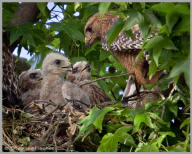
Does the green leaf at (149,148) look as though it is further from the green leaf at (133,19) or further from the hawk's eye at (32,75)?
the hawk's eye at (32,75)

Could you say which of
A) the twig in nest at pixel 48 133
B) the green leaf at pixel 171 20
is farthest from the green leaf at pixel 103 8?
the twig in nest at pixel 48 133

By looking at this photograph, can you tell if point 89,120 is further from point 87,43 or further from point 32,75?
point 32,75

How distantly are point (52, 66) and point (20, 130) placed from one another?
1.30 meters

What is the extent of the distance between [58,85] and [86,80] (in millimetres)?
393

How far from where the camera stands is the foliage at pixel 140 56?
2.92m

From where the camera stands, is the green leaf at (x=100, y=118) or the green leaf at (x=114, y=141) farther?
the green leaf at (x=100, y=118)

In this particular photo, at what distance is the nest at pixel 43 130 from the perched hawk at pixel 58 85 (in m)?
0.27

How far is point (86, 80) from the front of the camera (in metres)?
5.58

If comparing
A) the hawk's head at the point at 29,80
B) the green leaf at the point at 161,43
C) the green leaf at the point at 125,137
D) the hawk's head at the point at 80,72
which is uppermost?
the green leaf at the point at 161,43

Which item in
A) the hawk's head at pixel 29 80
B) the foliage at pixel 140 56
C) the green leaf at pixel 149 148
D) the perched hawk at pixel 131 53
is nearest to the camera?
the foliage at pixel 140 56

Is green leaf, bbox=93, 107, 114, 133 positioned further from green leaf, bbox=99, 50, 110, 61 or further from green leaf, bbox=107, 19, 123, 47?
green leaf, bbox=99, 50, 110, 61

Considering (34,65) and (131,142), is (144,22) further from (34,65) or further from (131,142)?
(34,65)

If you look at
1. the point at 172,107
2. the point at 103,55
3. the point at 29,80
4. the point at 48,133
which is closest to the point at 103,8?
the point at 172,107

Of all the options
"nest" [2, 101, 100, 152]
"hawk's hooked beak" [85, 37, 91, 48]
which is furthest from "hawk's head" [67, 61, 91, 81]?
"nest" [2, 101, 100, 152]
